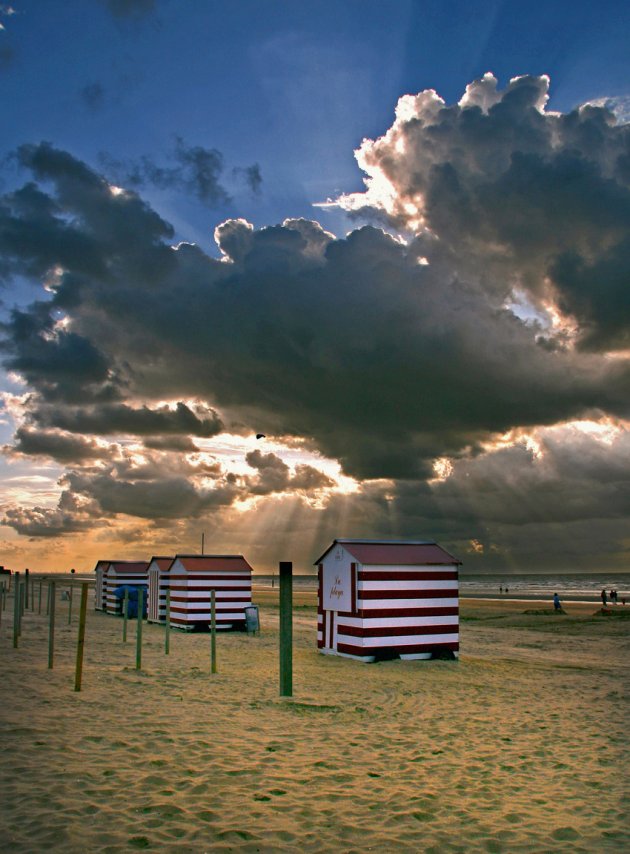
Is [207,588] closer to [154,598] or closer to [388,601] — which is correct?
[154,598]

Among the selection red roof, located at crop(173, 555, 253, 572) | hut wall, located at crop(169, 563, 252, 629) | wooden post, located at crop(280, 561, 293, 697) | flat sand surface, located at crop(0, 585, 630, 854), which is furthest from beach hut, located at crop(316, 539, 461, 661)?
A: red roof, located at crop(173, 555, 253, 572)

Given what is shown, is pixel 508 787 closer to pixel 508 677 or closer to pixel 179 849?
pixel 179 849

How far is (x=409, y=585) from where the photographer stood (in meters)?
19.7

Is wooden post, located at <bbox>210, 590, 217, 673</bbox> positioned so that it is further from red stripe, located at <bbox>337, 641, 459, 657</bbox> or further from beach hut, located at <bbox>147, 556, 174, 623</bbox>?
beach hut, located at <bbox>147, 556, 174, 623</bbox>

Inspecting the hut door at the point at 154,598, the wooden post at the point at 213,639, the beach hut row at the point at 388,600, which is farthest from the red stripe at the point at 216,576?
the wooden post at the point at 213,639

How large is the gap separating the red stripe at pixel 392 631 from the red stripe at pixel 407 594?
0.87 metres

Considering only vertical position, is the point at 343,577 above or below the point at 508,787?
above

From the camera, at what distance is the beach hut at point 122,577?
39.9m

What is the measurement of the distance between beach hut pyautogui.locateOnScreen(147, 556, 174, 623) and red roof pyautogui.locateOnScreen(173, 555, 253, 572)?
334 centimetres

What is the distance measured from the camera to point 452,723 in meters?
11.8

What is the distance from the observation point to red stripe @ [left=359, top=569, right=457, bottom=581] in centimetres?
1911

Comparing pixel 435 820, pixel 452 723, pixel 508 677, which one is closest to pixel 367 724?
pixel 452 723

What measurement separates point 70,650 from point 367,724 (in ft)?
39.4

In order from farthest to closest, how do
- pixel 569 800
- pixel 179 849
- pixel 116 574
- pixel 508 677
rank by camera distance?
pixel 116 574 → pixel 508 677 → pixel 569 800 → pixel 179 849
